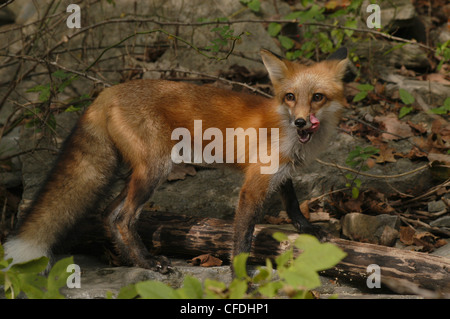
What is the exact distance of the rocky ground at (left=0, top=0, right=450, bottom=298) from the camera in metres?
4.27

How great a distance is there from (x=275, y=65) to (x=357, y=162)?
1.43 m

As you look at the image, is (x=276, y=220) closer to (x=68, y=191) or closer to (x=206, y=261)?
(x=206, y=261)

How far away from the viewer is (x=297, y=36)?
663cm

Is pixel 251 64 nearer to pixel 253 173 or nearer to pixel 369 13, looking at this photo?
pixel 369 13

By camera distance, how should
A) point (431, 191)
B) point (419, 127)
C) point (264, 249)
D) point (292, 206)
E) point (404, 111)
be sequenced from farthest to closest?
1. point (404, 111)
2. point (419, 127)
3. point (431, 191)
4. point (292, 206)
5. point (264, 249)

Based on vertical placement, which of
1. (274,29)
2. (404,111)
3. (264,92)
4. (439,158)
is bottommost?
(439,158)

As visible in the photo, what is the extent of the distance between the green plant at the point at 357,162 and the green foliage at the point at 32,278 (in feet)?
10.1

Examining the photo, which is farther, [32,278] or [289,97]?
[289,97]

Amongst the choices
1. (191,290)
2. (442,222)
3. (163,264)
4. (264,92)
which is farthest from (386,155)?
(191,290)

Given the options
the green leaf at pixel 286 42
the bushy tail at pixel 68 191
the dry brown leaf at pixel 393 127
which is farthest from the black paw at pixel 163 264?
the green leaf at pixel 286 42

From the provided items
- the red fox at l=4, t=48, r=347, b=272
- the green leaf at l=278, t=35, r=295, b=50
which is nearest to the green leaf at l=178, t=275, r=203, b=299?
the red fox at l=4, t=48, r=347, b=272

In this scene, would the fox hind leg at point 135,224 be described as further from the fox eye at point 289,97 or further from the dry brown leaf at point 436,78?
the dry brown leaf at point 436,78

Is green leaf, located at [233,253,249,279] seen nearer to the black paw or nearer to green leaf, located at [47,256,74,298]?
green leaf, located at [47,256,74,298]

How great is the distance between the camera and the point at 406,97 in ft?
17.7
